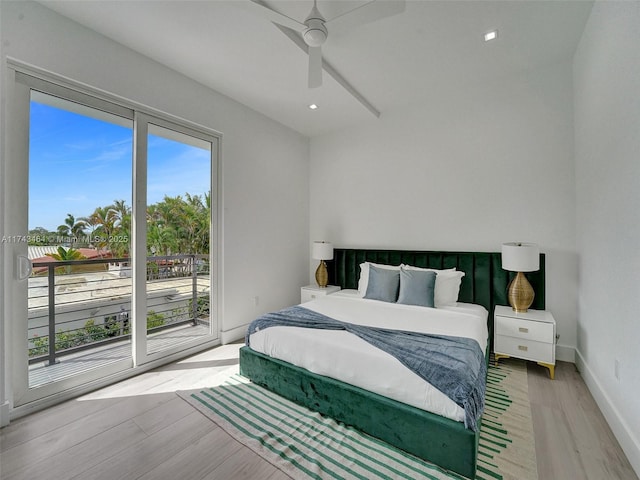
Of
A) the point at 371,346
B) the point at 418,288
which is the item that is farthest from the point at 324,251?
the point at 371,346

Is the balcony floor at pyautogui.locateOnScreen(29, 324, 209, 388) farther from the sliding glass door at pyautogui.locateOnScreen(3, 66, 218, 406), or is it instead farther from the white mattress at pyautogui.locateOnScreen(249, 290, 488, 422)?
the white mattress at pyautogui.locateOnScreen(249, 290, 488, 422)

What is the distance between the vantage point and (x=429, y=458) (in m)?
1.66

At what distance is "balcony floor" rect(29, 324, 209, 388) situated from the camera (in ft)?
7.61

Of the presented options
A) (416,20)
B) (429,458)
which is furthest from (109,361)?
(416,20)

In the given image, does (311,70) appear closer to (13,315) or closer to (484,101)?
(484,101)

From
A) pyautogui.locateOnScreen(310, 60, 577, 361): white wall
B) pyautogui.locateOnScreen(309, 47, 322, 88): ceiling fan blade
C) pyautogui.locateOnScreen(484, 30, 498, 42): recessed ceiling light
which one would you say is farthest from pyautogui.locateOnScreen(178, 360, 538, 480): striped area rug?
pyautogui.locateOnScreen(484, 30, 498, 42): recessed ceiling light

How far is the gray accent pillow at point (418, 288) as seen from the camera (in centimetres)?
307

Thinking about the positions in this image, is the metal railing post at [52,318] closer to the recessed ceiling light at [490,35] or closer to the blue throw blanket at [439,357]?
the blue throw blanket at [439,357]

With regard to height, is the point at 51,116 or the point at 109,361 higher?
the point at 51,116

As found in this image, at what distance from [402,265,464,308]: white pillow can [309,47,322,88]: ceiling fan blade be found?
2.40m

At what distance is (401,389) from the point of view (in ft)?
5.80

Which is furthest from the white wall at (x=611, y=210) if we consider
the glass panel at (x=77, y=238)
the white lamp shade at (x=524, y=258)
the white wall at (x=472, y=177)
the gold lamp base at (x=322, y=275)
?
the glass panel at (x=77, y=238)

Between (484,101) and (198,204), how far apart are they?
3655mm

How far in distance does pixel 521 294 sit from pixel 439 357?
5.57ft
